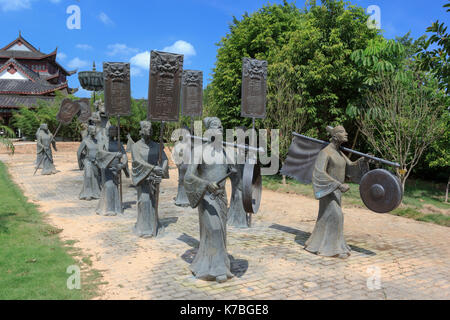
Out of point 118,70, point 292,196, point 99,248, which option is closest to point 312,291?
point 99,248

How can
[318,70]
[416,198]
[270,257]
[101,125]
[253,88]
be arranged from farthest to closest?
1. [318,70]
2. [416,198]
3. [101,125]
4. [253,88]
5. [270,257]

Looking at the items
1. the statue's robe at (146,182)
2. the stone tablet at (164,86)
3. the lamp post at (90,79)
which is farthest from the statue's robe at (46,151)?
the stone tablet at (164,86)

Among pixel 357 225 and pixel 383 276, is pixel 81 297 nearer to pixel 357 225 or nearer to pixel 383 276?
pixel 383 276

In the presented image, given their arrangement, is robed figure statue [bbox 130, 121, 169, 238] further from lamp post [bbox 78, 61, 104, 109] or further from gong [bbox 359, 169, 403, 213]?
lamp post [bbox 78, 61, 104, 109]

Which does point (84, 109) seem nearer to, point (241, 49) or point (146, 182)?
point (241, 49)

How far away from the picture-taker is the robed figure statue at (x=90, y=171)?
12062 millimetres

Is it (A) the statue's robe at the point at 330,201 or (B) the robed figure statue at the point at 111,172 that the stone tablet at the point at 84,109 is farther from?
Result: (A) the statue's robe at the point at 330,201

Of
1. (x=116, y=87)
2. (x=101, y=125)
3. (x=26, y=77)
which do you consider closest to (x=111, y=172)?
(x=101, y=125)

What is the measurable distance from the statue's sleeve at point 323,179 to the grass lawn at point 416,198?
5323mm

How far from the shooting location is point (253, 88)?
30.7 feet

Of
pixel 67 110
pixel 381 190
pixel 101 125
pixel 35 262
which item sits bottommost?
pixel 35 262

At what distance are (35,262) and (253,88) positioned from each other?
248 inches

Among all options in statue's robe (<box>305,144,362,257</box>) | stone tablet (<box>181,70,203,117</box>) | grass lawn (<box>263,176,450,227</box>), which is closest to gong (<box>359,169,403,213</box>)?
statue's robe (<box>305,144,362,257</box>)

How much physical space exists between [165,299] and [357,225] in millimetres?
6348
